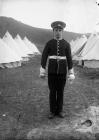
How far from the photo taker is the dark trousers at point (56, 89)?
673 centimetres

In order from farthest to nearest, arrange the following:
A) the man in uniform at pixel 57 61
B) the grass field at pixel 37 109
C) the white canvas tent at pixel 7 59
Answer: the white canvas tent at pixel 7 59
the man in uniform at pixel 57 61
the grass field at pixel 37 109

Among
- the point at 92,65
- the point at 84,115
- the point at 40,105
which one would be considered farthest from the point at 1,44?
the point at 84,115

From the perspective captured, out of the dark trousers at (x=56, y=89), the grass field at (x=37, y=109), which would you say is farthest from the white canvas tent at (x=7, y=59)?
→ the dark trousers at (x=56, y=89)

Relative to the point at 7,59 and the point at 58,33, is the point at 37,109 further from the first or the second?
the point at 7,59

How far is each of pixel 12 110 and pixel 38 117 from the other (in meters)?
0.92

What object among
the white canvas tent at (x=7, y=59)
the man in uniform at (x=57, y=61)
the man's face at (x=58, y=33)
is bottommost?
the white canvas tent at (x=7, y=59)

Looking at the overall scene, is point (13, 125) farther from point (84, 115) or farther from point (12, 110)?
point (84, 115)

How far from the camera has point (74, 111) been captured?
740cm

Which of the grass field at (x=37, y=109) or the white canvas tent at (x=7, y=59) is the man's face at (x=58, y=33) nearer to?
the grass field at (x=37, y=109)

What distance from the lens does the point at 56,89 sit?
680cm

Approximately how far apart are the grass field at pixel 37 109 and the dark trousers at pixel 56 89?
29 cm

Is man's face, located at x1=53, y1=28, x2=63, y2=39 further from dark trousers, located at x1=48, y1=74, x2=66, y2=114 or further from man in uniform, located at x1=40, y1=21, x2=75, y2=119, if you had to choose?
dark trousers, located at x1=48, y1=74, x2=66, y2=114

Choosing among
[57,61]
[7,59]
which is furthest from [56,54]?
[7,59]

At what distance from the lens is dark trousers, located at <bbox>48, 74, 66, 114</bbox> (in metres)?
6.73
